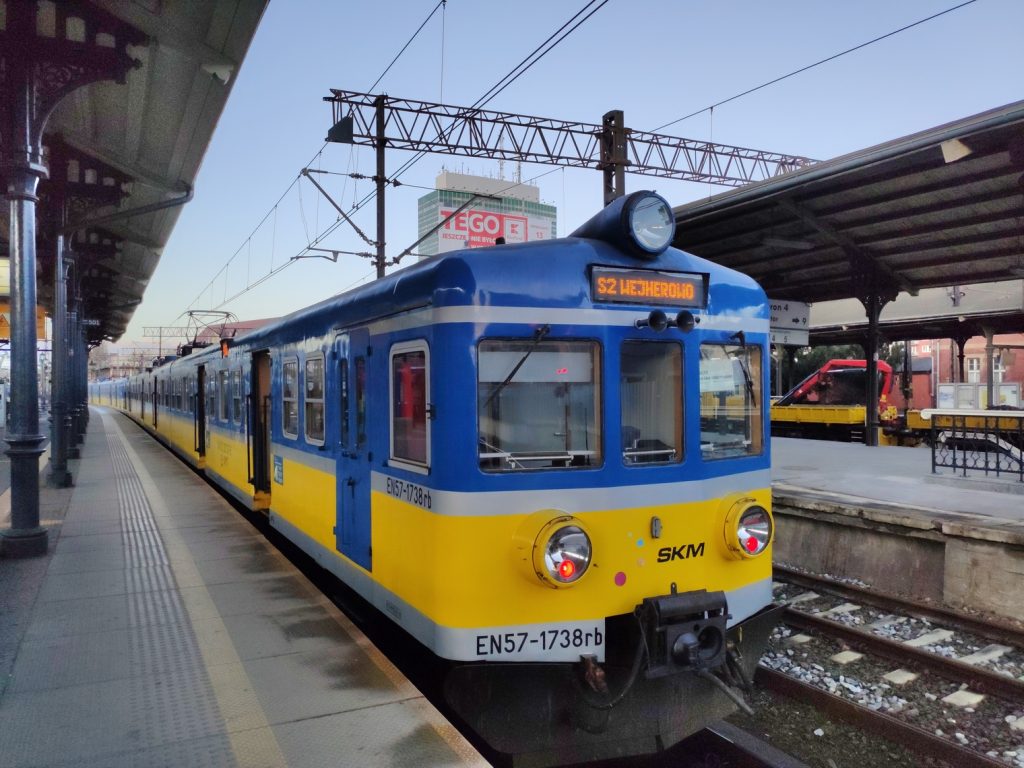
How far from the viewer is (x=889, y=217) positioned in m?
11.6

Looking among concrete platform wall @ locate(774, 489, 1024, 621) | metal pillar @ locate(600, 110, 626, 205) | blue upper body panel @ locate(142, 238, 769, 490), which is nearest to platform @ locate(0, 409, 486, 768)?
blue upper body panel @ locate(142, 238, 769, 490)

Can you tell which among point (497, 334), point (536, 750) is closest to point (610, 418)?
point (497, 334)

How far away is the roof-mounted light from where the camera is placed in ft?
14.3

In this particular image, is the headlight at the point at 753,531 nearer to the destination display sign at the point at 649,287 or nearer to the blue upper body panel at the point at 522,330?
the blue upper body panel at the point at 522,330

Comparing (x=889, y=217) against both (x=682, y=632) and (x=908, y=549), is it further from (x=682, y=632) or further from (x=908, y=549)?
(x=682, y=632)

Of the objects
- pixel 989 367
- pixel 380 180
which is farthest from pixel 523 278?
pixel 989 367

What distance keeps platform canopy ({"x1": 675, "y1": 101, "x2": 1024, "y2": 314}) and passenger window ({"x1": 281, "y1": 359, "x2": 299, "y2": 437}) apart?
7.05 m

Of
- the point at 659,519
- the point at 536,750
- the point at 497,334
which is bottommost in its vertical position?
the point at 536,750

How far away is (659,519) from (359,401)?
2185mm

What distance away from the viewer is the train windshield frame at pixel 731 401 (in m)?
4.62

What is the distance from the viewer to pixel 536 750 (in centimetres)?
394

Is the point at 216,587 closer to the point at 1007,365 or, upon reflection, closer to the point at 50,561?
the point at 50,561

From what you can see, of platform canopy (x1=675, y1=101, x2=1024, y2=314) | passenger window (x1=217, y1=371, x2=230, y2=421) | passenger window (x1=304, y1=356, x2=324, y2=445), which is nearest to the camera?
passenger window (x1=304, y1=356, x2=324, y2=445)

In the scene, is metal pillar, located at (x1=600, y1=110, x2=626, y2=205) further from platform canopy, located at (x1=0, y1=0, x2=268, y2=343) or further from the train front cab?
the train front cab
